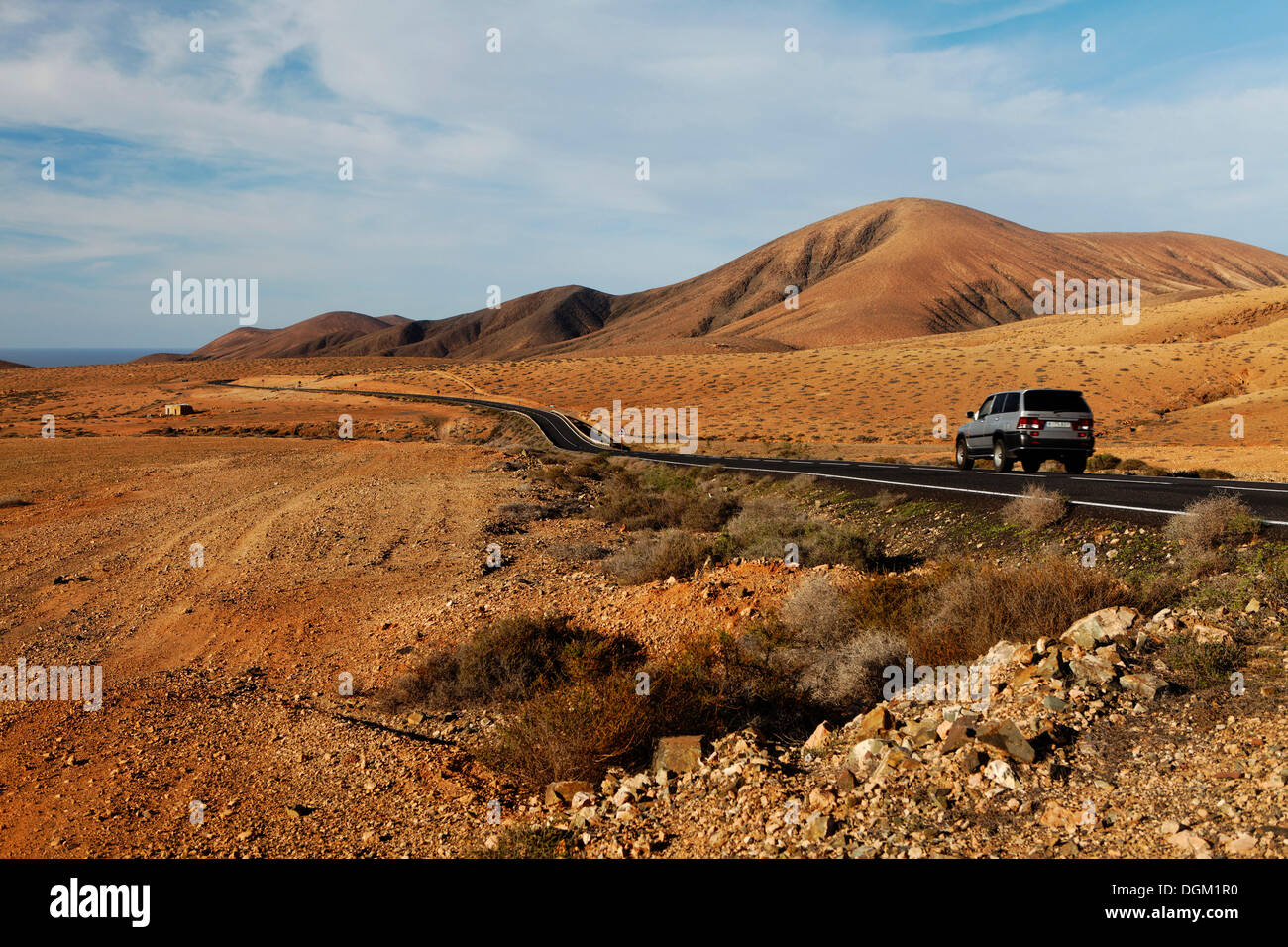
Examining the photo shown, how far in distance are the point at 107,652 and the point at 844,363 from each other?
72867mm

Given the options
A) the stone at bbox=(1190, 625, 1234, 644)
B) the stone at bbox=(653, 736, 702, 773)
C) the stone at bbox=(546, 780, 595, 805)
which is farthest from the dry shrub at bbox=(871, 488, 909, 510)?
the stone at bbox=(546, 780, 595, 805)

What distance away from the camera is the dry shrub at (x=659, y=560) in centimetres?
1205

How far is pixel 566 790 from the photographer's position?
19.4 ft

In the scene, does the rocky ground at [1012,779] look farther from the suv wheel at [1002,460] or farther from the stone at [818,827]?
the suv wheel at [1002,460]

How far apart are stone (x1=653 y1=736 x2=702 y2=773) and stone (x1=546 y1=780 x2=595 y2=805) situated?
537 mm

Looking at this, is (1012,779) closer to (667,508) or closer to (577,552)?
(577,552)

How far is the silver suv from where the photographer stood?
17828mm

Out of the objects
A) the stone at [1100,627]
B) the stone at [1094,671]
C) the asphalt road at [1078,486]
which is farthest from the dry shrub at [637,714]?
the asphalt road at [1078,486]

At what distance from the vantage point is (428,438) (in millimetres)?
45562

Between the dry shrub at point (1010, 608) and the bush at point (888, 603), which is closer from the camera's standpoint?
the dry shrub at point (1010, 608)

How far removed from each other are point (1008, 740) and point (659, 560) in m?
7.49

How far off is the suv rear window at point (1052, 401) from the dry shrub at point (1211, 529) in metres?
9.58

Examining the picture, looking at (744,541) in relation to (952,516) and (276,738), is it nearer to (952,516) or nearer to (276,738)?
(952,516)
